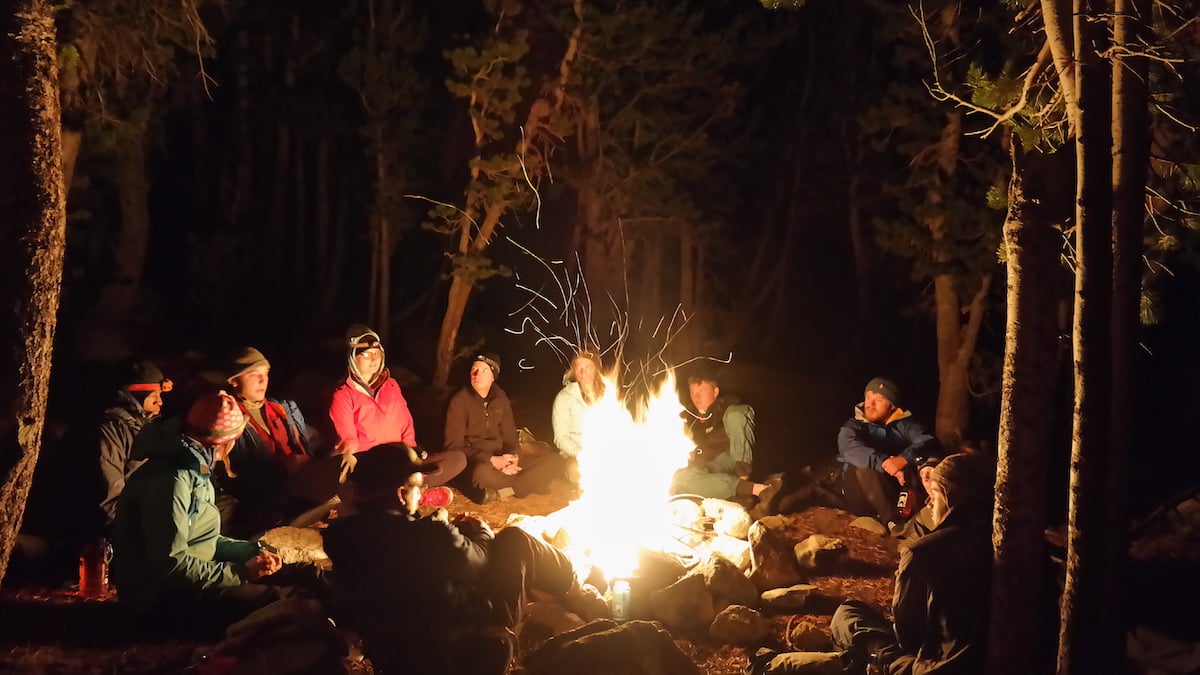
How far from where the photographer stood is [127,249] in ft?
54.5

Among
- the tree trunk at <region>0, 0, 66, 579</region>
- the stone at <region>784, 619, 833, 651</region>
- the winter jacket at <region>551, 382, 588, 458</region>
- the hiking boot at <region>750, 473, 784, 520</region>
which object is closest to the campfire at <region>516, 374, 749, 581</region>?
the winter jacket at <region>551, 382, 588, 458</region>

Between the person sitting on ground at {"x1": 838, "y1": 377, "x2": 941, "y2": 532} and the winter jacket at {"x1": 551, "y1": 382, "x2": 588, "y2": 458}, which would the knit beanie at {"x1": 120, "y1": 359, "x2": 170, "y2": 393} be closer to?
the winter jacket at {"x1": 551, "y1": 382, "x2": 588, "y2": 458}

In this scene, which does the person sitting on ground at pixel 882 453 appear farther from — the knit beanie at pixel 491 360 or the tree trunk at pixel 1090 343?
the tree trunk at pixel 1090 343

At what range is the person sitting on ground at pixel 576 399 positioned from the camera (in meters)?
8.59

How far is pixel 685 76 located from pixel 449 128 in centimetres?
961

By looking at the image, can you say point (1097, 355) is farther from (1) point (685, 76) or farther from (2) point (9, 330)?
(1) point (685, 76)

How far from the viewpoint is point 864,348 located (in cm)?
2264

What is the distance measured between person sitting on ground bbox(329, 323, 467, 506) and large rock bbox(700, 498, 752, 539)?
89.6 inches

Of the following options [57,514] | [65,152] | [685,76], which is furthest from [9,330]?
[685,76]

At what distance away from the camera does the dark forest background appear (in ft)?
33.8

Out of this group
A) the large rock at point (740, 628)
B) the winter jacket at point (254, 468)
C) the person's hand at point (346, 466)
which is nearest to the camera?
the large rock at point (740, 628)

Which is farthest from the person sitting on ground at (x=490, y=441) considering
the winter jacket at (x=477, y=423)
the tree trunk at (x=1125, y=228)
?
the tree trunk at (x=1125, y=228)

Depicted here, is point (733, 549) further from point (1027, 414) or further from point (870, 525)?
point (1027, 414)

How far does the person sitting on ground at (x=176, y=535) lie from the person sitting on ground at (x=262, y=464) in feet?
4.96
